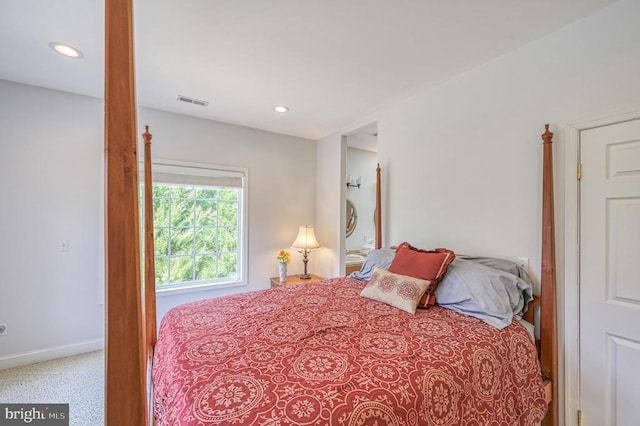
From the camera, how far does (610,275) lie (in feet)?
4.84

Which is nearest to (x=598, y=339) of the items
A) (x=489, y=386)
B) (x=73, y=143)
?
(x=489, y=386)

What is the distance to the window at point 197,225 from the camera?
10.2 feet

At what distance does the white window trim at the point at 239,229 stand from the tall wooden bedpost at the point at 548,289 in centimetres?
298

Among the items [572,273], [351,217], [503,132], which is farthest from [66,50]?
[572,273]

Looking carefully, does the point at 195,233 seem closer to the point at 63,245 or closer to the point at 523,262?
the point at 63,245

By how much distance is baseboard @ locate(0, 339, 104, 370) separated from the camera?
7.85 feet

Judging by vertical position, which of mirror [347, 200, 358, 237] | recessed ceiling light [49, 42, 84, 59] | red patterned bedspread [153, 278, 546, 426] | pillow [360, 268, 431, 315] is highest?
recessed ceiling light [49, 42, 84, 59]

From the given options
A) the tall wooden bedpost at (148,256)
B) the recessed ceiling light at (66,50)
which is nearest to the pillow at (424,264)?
the tall wooden bedpost at (148,256)

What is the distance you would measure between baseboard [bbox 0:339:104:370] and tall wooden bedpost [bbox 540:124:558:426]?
3.84 metres

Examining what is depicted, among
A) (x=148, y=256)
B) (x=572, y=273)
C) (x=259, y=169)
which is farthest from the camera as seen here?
(x=259, y=169)

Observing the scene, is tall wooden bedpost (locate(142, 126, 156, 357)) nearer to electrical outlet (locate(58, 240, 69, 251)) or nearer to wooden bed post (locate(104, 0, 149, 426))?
wooden bed post (locate(104, 0, 149, 426))

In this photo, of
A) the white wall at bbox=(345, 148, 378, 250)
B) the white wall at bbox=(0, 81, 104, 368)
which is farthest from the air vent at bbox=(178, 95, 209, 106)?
the white wall at bbox=(345, 148, 378, 250)

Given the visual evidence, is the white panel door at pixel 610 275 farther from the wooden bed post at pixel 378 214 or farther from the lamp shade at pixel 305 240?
the lamp shade at pixel 305 240

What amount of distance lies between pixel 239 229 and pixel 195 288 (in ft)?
2.87
